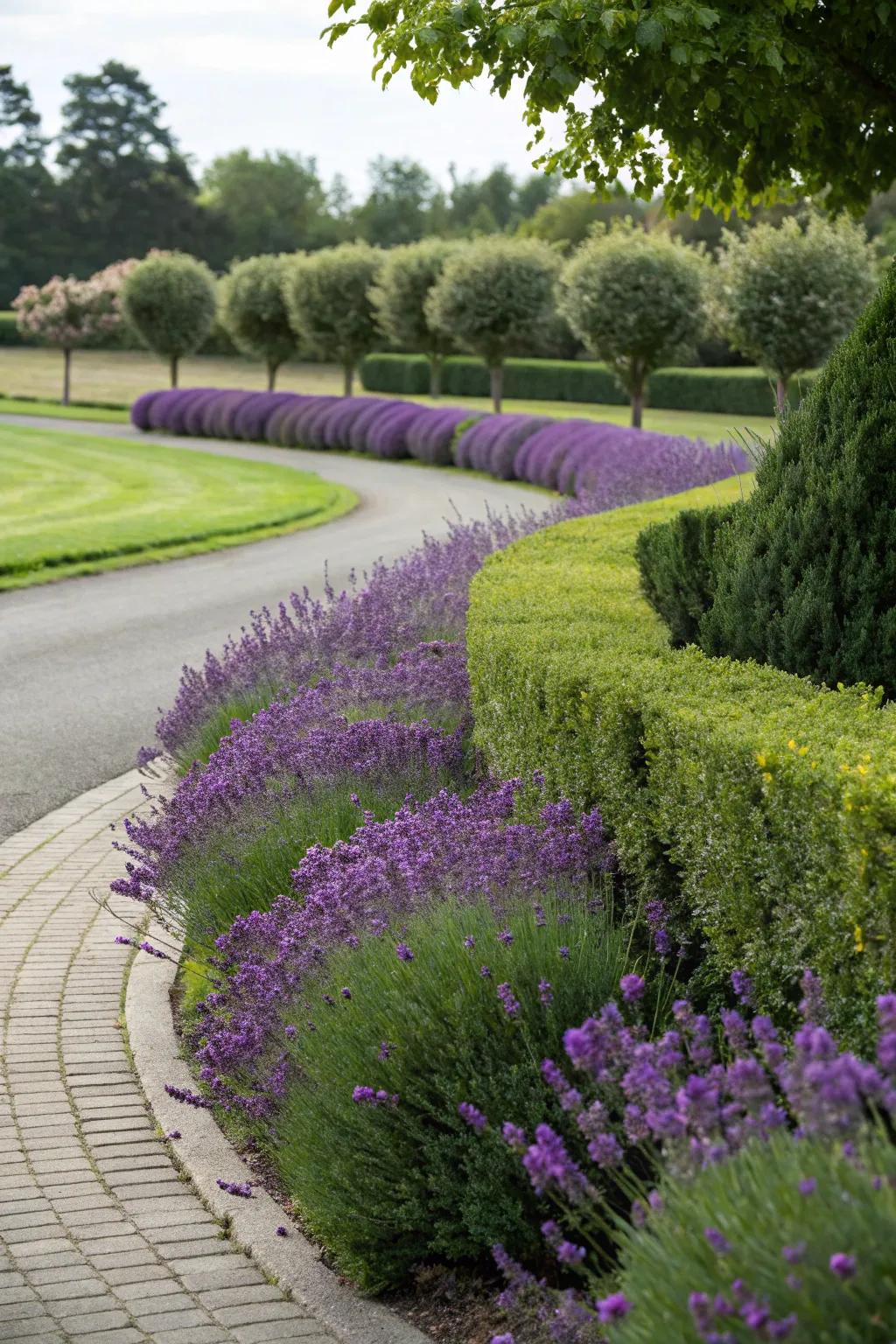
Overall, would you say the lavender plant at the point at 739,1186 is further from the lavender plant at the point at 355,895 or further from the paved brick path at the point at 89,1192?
the lavender plant at the point at 355,895

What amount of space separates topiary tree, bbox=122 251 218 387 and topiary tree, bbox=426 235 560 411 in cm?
1157

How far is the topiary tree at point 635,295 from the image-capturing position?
30.4 meters

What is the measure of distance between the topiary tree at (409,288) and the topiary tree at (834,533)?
114 ft

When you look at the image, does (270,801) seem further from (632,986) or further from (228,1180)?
(632,986)

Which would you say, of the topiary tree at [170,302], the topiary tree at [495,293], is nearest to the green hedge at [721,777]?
the topiary tree at [495,293]

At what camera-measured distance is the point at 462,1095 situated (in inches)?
140

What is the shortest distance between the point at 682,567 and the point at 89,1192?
366cm

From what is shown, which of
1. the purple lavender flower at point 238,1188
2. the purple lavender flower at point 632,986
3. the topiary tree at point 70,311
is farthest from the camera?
the topiary tree at point 70,311

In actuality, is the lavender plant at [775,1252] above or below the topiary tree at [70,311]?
below

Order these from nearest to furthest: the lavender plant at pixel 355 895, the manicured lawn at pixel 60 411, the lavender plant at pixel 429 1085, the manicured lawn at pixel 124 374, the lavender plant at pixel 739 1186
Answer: the lavender plant at pixel 739 1186
the lavender plant at pixel 429 1085
the lavender plant at pixel 355 895
the manicured lawn at pixel 60 411
the manicured lawn at pixel 124 374

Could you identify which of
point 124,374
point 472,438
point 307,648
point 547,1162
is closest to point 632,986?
point 547,1162

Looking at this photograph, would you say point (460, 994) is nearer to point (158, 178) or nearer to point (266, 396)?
point (266, 396)

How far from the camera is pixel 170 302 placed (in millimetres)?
46062

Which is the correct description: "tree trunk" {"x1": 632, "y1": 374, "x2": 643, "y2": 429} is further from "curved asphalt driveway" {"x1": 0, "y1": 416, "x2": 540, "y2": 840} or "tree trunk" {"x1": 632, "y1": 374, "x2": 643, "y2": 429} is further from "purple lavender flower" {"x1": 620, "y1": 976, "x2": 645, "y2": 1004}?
"purple lavender flower" {"x1": 620, "y1": 976, "x2": 645, "y2": 1004}
